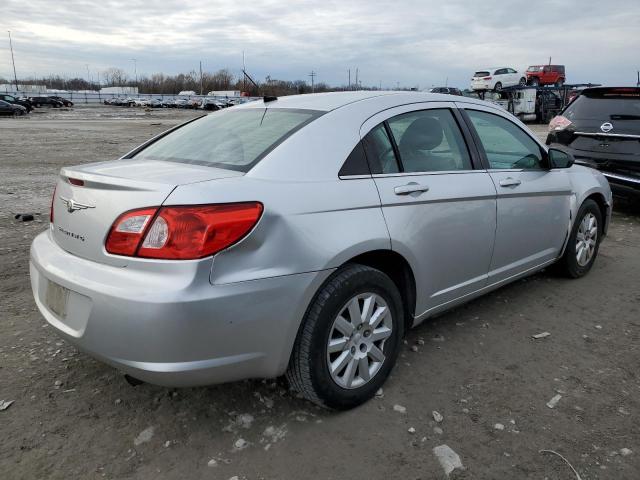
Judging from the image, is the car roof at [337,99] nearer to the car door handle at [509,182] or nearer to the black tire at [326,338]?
the car door handle at [509,182]

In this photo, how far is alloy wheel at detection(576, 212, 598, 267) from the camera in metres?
4.69

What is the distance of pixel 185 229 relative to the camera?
85.0 inches

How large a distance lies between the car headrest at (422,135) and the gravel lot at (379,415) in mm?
1323

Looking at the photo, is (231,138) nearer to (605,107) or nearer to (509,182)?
(509,182)

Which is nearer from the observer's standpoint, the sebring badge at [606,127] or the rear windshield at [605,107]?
the rear windshield at [605,107]

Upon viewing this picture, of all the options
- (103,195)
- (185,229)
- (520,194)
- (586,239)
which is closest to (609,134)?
(586,239)

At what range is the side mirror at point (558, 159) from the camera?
13.6 feet

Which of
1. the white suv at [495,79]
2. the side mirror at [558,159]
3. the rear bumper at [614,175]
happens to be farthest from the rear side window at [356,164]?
the white suv at [495,79]

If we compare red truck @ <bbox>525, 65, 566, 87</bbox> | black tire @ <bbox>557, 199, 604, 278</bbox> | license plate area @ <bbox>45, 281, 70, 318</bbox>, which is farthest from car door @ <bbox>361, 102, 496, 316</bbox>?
red truck @ <bbox>525, 65, 566, 87</bbox>

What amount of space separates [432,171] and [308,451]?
1735 millimetres

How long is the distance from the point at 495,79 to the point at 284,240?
3549cm

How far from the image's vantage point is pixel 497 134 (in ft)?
12.8

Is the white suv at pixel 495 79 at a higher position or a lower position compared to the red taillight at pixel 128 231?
higher

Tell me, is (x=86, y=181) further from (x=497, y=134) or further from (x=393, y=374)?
(x=497, y=134)
